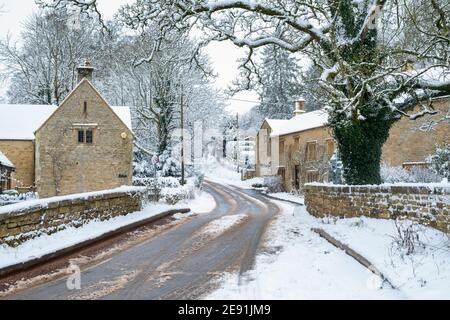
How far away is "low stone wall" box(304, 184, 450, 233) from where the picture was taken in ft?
26.8

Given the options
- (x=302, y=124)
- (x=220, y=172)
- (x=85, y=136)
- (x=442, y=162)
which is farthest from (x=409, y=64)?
(x=220, y=172)

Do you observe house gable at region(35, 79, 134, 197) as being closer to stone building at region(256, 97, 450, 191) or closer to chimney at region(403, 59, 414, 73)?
stone building at region(256, 97, 450, 191)

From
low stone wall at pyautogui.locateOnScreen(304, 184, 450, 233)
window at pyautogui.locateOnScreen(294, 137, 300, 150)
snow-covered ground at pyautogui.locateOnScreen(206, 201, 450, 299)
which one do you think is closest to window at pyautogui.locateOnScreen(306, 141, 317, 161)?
window at pyautogui.locateOnScreen(294, 137, 300, 150)

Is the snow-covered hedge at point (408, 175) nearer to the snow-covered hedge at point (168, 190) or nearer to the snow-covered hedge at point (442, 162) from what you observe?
the snow-covered hedge at point (442, 162)

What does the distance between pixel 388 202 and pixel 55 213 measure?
804 centimetres

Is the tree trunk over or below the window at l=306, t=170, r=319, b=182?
over

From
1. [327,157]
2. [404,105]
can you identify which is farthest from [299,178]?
[404,105]

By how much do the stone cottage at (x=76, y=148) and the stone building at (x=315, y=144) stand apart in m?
14.3

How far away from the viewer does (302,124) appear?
3831cm

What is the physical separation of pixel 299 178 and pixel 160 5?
2601cm

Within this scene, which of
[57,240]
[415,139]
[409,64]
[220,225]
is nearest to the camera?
[57,240]

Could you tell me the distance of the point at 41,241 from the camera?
9.37 metres

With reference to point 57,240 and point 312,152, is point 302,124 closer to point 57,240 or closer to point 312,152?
point 312,152

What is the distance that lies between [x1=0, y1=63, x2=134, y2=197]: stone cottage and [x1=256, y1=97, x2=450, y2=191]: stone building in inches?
565
